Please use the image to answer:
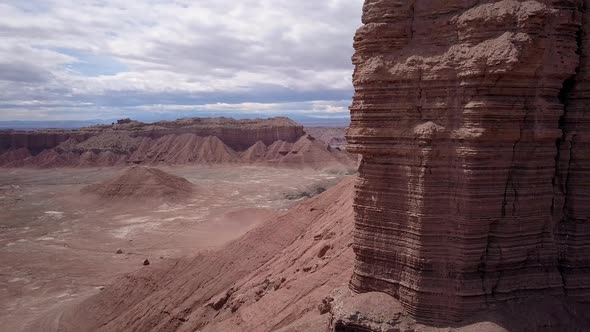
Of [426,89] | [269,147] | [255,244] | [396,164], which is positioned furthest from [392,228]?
[269,147]

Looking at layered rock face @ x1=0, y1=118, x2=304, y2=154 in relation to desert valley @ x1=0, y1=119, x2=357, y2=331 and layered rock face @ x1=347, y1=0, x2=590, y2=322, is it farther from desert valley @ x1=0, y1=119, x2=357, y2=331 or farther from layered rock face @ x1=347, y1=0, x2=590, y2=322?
layered rock face @ x1=347, y1=0, x2=590, y2=322

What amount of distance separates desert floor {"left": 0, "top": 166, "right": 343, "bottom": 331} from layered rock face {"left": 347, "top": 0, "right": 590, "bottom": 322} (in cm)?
1868

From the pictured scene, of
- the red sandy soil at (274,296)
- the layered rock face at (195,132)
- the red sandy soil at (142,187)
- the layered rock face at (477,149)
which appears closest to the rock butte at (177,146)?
the layered rock face at (195,132)

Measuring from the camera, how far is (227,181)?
68062mm

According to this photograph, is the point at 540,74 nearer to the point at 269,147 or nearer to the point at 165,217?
the point at 165,217

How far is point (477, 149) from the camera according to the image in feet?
29.6

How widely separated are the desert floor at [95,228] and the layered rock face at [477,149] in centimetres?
1868

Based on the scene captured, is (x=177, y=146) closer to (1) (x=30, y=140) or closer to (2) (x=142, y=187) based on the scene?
(1) (x=30, y=140)

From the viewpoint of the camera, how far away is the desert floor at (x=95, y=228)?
27.5 meters

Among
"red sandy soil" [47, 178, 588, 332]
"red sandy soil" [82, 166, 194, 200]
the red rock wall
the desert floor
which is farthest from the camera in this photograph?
the red rock wall

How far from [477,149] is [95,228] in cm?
3933

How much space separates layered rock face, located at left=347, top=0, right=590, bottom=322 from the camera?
9.02 m

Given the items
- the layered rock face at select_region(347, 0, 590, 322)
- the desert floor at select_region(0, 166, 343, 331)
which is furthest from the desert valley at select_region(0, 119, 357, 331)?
the layered rock face at select_region(347, 0, 590, 322)

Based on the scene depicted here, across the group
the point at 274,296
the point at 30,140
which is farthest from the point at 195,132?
the point at 274,296
